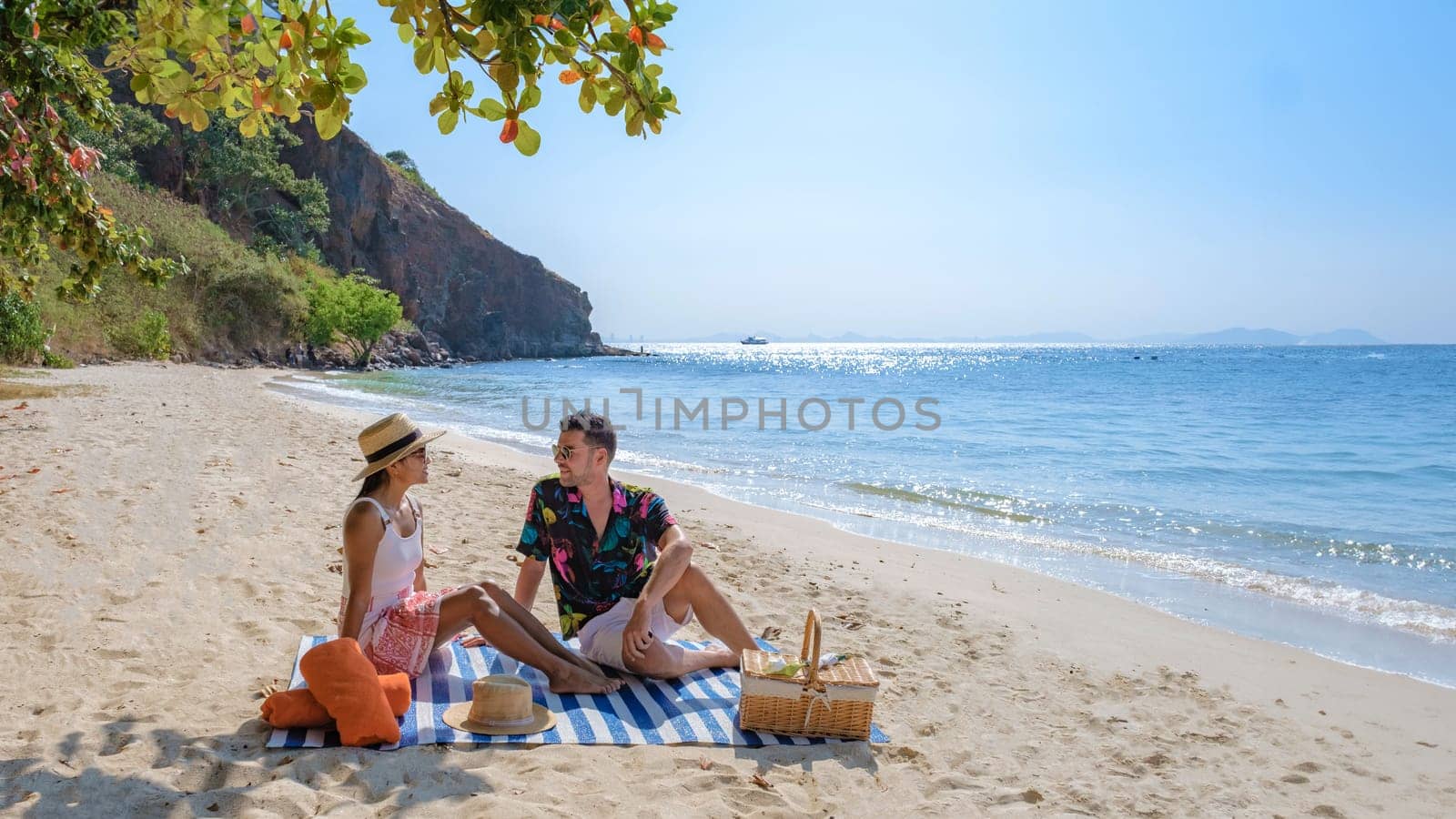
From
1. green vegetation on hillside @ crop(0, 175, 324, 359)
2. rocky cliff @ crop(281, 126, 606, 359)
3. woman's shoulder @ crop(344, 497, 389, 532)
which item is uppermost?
rocky cliff @ crop(281, 126, 606, 359)

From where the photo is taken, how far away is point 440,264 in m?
68.2

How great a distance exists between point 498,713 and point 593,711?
1.44 ft

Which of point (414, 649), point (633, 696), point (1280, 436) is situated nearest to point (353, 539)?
point (414, 649)

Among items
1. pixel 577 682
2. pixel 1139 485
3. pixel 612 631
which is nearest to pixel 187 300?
pixel 1139 485

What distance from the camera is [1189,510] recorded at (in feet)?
38.1

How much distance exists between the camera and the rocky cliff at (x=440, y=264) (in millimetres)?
55906

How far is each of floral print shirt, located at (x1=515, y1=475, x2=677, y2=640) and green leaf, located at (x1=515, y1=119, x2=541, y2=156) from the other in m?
2.24

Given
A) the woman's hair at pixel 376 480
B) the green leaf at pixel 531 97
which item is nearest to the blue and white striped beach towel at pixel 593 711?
the woman's hair at pixel 376 480

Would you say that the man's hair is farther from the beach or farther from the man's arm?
the beach

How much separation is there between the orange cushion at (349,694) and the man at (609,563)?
3.34ft

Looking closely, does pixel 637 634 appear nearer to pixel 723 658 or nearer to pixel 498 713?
pixel 723 658

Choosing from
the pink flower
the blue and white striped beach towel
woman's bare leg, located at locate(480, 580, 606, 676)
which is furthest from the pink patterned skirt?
the pink flower

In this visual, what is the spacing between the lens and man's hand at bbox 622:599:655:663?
13.4ft

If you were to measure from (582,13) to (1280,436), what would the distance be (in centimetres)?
2437
